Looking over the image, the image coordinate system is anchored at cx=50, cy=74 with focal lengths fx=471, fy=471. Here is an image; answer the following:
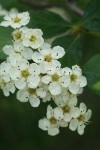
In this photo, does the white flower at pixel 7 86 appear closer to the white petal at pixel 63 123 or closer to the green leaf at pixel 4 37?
the green leaf at pixel 4 37

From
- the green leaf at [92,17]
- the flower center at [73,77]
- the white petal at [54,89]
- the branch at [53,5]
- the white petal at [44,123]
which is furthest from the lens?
the branch at [53,5]

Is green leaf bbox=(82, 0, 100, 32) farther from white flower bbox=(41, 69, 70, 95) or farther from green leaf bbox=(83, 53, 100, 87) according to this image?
white flower bbox=(41, 69, 70, 95)

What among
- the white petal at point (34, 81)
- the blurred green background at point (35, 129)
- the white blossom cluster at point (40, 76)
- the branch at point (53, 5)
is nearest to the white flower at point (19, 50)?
the white blossom cluster at point (40, 76)

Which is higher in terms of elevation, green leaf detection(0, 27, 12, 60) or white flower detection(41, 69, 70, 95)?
green leaf detection(0, 27, 12, 60)

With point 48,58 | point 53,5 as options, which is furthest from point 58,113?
point 53,5

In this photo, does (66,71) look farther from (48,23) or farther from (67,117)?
(48,23)

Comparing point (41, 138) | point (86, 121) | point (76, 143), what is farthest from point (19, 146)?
point (86, 121)

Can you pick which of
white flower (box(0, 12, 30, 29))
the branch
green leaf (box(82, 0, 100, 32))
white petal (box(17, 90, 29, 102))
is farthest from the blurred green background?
white petal (box(17, 90, 29, 102))
